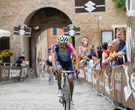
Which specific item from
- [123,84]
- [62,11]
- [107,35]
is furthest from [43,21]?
[123,84]

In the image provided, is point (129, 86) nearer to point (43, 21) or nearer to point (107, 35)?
point (107, 35)

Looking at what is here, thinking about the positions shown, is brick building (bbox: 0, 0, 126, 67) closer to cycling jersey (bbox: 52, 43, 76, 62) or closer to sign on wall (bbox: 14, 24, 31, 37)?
sign on wall (bbox: 14, 24, 31, 37)

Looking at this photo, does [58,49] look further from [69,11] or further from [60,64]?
[69,11]

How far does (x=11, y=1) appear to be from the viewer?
91.2 feet

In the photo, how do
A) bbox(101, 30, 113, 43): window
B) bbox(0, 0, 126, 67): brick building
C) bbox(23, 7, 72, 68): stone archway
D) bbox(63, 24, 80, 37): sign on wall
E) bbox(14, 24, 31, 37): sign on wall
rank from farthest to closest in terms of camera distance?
bbox(23, 7, 72, 68): stone archway, bbox(0, 0, 126, 67): brick building, bbox(101, 30, 113, 43): window, bbox(63, 24, 80, 37): sign on wall, bbox(14, 24, 31, 37): sign on wall

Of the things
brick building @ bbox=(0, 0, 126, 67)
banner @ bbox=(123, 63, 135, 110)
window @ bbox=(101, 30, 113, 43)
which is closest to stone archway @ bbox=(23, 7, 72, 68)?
brick building @ bbox=(0, 0, 126, 67)

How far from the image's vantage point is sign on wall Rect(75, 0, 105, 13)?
52.9ft

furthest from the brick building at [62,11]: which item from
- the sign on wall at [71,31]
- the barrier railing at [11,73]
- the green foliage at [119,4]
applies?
the barrier railing at [11,73]

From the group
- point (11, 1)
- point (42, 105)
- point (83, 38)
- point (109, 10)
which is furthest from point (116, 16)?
point (42, 105)

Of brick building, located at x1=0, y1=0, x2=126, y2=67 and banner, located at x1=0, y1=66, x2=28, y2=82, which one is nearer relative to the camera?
banner, located at x1=0, y1=66, x2=28, y2=82

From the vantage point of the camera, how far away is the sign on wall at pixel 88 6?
1611 cm

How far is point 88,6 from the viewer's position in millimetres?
16250

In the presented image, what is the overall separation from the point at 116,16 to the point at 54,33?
38.7 m

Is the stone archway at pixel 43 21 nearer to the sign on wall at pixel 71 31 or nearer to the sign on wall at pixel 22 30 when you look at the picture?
the sign on wall at pixel 22 30
